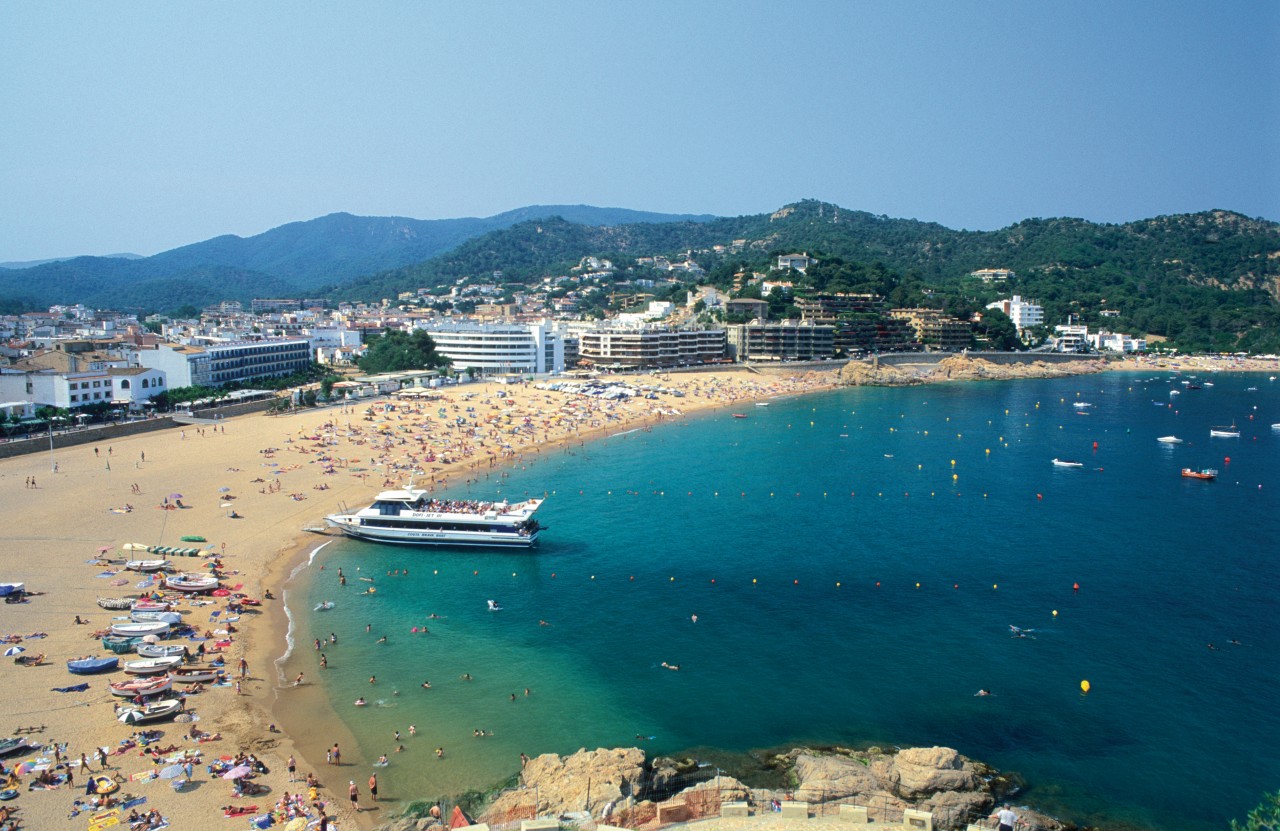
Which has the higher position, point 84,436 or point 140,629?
point 84,436

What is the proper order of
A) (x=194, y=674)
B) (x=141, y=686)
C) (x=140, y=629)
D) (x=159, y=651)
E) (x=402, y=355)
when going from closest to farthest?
(x=141, y=686)
(x=194, y=674)
(x=159, y=651)
(x=140, y=629)
(x=402, y=355)

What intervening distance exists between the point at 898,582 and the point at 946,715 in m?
9.39

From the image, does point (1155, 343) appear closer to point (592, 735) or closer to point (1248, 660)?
point (1248, 660)

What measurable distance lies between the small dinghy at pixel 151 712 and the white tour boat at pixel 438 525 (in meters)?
13.9

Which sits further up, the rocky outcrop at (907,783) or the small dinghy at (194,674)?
the small dinghy at (194,674)

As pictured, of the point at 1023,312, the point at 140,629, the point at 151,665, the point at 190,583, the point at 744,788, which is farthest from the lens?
the point at 1023,312

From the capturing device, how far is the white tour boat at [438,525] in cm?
3309

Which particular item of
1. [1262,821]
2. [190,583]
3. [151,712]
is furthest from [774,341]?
[1262,821]

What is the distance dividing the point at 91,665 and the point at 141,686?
2.17 metres

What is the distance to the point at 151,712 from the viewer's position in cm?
1902

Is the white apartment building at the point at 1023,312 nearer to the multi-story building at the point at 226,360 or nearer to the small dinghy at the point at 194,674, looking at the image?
the multi-story building at the point at 226,360

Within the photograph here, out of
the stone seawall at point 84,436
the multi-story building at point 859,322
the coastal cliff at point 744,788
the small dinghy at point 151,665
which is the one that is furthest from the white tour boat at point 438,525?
the multi-story building at point 859,322

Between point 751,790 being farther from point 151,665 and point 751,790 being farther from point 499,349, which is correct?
point 499,349

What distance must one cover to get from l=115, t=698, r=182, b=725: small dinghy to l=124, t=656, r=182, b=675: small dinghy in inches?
65.2
